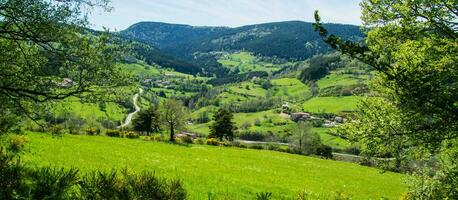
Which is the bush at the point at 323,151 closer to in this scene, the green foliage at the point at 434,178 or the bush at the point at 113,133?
the bush at the point at 113,133

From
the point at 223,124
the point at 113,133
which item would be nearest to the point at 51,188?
the point at 113,133

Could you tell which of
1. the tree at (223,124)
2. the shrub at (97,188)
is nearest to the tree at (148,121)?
the tree at (223,124)

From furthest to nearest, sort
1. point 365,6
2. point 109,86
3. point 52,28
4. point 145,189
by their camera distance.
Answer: point 365,6 → point 109,86 → point 52,28 → point 145,189

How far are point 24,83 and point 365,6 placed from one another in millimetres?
15200

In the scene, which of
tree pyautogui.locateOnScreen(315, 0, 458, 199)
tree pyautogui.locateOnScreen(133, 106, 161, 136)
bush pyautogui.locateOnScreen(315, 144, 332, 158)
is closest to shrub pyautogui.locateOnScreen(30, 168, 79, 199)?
tree pyautogui.locateOnScreen(315, 0, 458, 199)

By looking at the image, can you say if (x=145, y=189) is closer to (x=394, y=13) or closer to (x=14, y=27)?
(x=14, y=27)

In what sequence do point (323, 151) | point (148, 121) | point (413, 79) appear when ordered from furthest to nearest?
point (323, 151) → point (148, 121) → point (413, 79)

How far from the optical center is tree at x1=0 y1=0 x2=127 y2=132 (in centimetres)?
1555

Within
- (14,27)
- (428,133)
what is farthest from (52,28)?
(428,133)

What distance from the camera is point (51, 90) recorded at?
16.7 metres

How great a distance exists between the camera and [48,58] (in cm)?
1722

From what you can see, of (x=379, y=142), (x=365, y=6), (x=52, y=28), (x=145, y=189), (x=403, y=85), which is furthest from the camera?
(x=365, y=6)

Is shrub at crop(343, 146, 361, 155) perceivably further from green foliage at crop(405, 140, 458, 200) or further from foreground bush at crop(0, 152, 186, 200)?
foreground bush at crop(0, 152, 186, 200)

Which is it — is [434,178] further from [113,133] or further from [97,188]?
[113,133]
